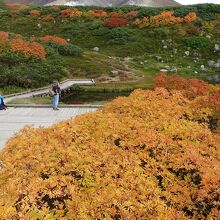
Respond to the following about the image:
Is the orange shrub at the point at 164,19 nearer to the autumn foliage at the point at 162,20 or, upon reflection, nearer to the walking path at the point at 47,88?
the autumn foliage at the point at 162,20

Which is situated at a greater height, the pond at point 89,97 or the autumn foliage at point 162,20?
the autumn foliage at point 162,20

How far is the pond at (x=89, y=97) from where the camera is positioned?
30.3 metres

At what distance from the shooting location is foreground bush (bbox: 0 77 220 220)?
312 inches

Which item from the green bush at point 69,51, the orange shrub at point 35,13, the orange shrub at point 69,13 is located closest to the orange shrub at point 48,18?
the orange shrub at point 69,13

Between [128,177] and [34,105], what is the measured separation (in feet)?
61.6

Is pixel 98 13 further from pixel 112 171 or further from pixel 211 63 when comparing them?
pixel 112 171

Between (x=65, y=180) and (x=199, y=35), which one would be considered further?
(x=199, y=35)

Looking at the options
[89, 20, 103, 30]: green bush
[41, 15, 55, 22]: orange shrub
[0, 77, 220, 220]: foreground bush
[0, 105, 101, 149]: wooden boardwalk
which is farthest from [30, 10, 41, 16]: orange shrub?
[0, 77, 220, 220]: foreground bush

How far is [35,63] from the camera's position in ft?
116

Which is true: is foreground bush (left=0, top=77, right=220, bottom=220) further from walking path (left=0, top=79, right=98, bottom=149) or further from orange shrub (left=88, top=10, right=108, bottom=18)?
orange shrub (left=88, top=10, right=108, bottom=18)

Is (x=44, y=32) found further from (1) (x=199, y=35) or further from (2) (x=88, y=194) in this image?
(2) (x=88, y=194)

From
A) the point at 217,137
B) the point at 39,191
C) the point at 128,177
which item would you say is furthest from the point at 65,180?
the point at 217,137

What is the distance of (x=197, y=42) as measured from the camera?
175ft

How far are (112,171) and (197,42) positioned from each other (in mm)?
46698
